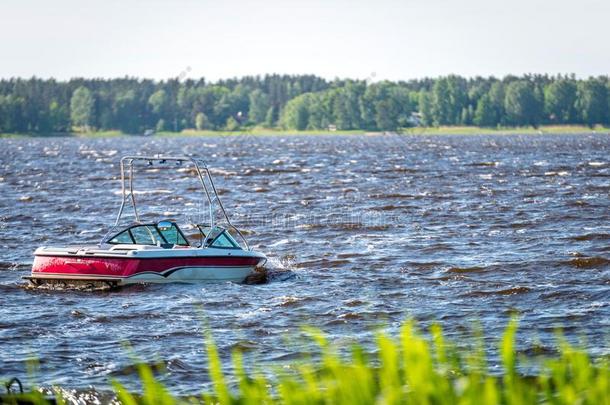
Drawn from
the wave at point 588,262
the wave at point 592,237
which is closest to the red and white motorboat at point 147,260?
the wave at point 588,262

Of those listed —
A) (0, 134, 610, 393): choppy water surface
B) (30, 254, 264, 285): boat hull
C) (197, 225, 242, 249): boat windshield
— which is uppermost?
(197, 225, 242, 249): boat windshield

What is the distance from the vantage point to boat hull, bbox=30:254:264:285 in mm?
22875

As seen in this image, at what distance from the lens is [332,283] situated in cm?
2475

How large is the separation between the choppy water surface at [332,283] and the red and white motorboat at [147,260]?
0.33 metres

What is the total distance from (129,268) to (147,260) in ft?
1.39

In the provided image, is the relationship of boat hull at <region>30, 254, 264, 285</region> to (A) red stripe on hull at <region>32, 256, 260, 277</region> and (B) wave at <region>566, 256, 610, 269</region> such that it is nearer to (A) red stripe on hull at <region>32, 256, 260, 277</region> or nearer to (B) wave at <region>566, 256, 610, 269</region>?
(A) red stripe on hull at <region>32, 256, 260, 277</region>

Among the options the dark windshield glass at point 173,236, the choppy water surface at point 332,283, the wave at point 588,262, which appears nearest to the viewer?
the choppy water surface at point 332,283

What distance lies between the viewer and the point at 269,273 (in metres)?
26.2

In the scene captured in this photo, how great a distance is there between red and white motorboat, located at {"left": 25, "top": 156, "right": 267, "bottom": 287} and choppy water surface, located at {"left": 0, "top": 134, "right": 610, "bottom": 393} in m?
0.33

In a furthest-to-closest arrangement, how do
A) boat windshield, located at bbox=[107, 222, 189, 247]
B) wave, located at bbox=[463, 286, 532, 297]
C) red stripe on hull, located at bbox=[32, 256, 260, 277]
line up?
boat windshield, located at bbox=[107, 222, 189, 247], red stripe on hull, located at bbox=[32, 256, 260, 277], wave, located at bbox=[463, 286, 532, 297]

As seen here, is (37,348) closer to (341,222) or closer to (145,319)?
(145,319)

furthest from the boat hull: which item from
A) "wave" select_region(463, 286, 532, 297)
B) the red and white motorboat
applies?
"wave" select_region(463, 286, 532, 297)

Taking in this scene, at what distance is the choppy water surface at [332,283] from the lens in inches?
691

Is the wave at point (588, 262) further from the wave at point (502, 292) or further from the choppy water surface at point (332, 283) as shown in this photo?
the wave at point (502, 292)
